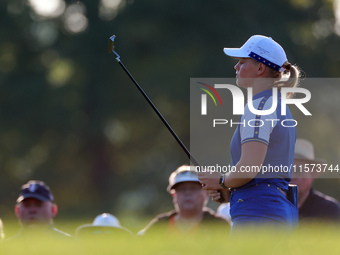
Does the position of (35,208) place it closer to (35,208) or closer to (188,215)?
(35,208)

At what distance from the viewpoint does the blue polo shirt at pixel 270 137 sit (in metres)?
4.88

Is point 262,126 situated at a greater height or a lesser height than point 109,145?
→ lesser

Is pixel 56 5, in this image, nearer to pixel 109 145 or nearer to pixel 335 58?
pixel 109 145

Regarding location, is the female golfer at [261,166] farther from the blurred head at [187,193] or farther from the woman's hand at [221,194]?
the blurred head at [187,193]

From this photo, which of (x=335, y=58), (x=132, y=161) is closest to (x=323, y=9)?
(x=335, y=58)

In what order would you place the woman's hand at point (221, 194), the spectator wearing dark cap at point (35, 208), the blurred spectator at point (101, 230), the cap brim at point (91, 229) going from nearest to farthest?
the woman's hand at point (221, 194), the blurred spectator at point (101, 230), the cap brim at point (91, 229), the spectator wearing dark cap at point (35, 208)

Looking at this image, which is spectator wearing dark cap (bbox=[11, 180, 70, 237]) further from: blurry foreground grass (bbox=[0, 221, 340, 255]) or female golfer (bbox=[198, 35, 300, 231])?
blurry foreground grass (bbox=[0, 221, 340, 255])

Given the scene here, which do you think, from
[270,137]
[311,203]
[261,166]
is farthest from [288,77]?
[311,203]

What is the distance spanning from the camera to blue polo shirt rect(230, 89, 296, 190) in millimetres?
4883

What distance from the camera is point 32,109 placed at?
94.8 feet

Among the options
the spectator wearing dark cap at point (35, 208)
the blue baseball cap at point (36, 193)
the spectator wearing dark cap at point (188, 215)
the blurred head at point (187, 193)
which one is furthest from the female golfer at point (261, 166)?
the blue baseball cap at point (36, 193)

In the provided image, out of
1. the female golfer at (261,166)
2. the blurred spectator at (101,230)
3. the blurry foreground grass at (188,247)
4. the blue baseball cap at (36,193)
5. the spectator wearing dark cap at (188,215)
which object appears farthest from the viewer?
the blue baseball cap at (36,193)

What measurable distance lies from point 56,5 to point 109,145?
5261mm

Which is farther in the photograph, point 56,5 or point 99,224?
point 56,5
